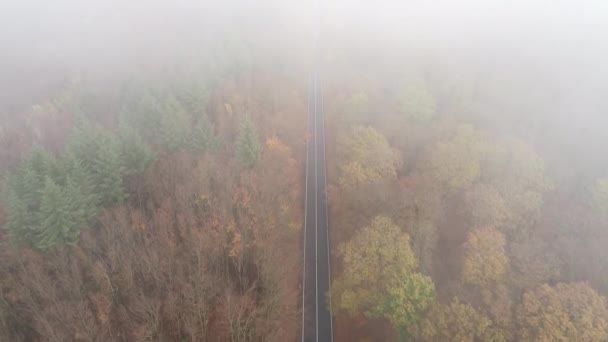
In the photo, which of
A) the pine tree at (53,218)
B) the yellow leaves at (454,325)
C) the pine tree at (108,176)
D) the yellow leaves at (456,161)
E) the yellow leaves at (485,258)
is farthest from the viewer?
the yellow leaves at (456,161)

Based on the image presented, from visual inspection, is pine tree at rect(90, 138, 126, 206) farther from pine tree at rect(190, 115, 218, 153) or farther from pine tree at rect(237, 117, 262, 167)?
pine tree at rect(237, 117, 262, 167)

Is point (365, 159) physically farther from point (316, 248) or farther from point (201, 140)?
point (201, 140)

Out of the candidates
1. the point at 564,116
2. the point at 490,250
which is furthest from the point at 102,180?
the point at 564,116

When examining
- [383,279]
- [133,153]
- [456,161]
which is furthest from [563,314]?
[133,153]

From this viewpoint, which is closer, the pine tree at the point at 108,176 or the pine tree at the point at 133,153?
the pine tree at the point at 108,176

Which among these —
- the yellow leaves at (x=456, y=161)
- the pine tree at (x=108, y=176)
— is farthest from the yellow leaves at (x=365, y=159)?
the pine tree at (x=108, y=176)

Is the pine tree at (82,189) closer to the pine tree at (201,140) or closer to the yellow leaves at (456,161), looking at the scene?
the pine tree at (201,140)
